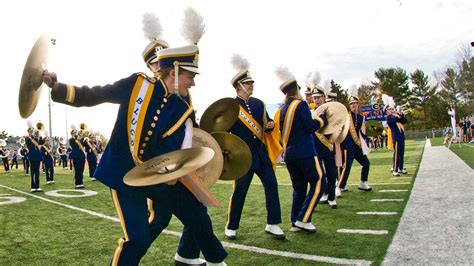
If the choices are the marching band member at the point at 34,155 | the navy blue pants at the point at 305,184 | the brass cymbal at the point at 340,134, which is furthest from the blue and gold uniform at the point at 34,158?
the navy blue pants at the point at 305,184

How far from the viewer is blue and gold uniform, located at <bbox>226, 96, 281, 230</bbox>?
5398 millimetres

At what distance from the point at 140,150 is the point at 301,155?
3.01m

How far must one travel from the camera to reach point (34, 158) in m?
13.7

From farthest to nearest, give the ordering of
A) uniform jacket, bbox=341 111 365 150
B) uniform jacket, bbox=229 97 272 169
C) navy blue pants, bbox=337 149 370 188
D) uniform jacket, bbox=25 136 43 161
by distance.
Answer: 1. uniform jacket, bbox=25 136 43 161
2. uniform jacket, bbox=341 111 365 150
3. navy blue pants, bbox=337 149 370 188
4. uniform jacket, bbox=229 97 272 169

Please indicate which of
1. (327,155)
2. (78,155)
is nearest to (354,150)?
(327,155)

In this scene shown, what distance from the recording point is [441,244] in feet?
14.4

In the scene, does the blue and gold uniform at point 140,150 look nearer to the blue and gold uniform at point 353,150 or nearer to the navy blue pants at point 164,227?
the navy blue pants at point 164,227

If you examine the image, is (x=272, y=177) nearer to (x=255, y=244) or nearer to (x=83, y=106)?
(x=255, y=244)

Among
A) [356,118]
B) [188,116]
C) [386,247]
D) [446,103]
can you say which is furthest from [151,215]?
[446,103]

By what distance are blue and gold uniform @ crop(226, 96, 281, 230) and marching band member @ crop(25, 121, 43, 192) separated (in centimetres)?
927

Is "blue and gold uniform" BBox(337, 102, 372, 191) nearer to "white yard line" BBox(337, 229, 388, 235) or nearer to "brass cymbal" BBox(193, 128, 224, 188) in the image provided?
"white yard line" BBox(337, 229, 388, 235)

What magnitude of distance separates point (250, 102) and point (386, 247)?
2.54 meters

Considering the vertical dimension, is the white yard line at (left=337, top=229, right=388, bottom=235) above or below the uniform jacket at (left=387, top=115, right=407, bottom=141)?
below

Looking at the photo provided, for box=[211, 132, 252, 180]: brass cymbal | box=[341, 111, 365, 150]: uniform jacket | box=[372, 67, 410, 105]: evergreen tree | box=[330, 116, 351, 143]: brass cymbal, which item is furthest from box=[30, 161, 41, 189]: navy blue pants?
box=[372, 67, 410, 105]: evergreen tree
